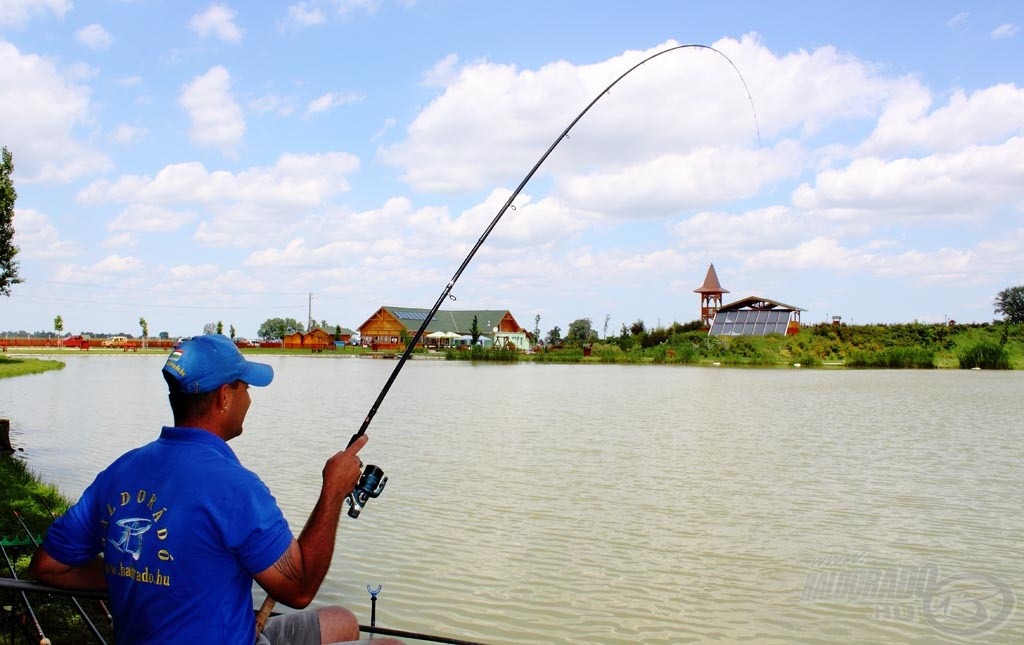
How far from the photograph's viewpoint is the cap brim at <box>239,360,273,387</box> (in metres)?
2.67

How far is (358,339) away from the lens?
106062 millimetres

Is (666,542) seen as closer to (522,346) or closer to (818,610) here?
(818,610)

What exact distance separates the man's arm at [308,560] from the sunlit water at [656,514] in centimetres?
435

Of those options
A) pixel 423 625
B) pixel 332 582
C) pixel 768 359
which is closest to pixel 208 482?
pixel 423 625

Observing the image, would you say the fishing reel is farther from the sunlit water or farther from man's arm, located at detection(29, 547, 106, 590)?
the sunlit water

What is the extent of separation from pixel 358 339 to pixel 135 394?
77511mm

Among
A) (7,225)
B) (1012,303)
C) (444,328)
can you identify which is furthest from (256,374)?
(1012,303)

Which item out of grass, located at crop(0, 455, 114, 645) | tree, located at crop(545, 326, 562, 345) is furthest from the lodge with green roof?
grass, located at crop(0, 455, 114, 645)

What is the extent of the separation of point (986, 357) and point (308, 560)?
197 feet

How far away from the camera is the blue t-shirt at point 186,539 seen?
90.8 inches

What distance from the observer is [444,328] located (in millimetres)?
101750

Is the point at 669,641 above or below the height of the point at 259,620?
below

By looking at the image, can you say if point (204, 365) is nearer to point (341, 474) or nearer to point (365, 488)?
point (341, 474)

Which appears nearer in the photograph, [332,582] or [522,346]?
[332,582]
